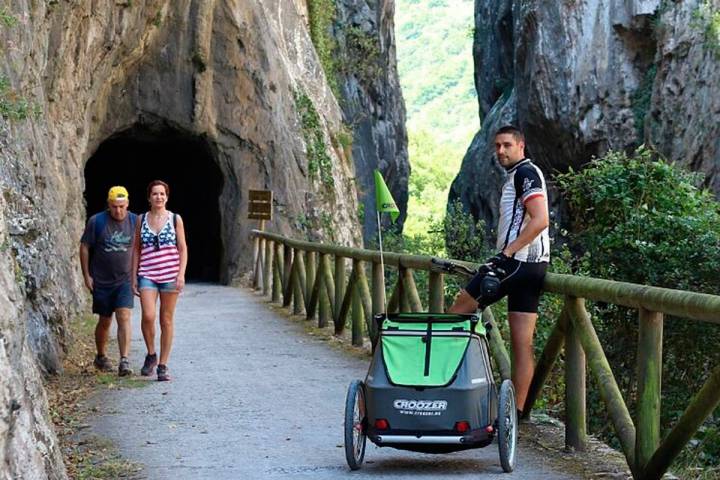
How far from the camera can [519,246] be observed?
7.09 meters

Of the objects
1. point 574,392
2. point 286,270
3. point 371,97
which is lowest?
point 286,270

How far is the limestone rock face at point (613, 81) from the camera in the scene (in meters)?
33.3

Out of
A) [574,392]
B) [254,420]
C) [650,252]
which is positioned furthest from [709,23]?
[574,392]

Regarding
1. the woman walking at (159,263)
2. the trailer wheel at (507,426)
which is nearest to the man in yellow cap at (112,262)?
the woman walking at (159,263)

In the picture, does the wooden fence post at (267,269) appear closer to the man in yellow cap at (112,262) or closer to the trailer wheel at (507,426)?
the man in yellow cap at (112,262)

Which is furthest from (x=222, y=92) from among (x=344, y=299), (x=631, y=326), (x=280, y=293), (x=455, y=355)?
(x=455, y=355)

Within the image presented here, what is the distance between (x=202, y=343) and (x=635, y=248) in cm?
476

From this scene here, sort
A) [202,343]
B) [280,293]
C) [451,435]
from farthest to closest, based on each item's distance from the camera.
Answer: [280,293]
[202,343]
[451,435]

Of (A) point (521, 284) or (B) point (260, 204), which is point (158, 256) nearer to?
(A) point (521, 284)

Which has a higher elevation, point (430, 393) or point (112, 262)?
point (112, 262)

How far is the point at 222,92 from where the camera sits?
91.6ft

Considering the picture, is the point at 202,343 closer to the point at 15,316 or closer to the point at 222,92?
the point at 15,316

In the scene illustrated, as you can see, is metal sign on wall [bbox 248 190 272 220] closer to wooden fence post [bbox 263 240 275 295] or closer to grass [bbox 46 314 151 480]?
wooden fence post [bbox 263 240 275 295]

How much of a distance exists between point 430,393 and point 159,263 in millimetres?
4670
